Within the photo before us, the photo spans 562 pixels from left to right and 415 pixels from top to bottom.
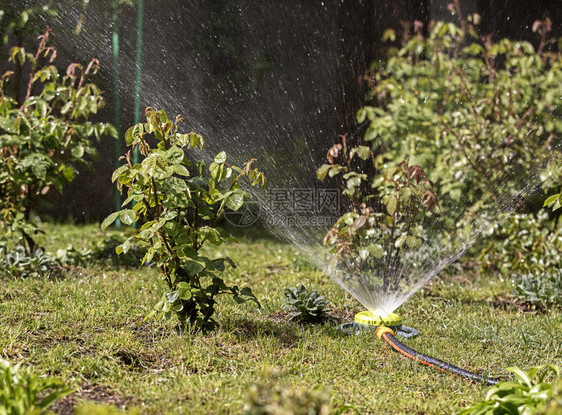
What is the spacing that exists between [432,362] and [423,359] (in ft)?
0.13

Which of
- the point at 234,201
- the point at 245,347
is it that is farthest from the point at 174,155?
the point at 245,347

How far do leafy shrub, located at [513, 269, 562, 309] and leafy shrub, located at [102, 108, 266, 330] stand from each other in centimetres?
199

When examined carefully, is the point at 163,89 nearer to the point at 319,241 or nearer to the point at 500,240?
the point at 319,241

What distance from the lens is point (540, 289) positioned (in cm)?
382

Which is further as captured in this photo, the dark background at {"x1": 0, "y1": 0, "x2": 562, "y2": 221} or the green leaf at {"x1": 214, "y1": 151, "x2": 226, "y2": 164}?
the dark background at {"x1": 0, "y1": 0, "x2": 562, "y2": 221}

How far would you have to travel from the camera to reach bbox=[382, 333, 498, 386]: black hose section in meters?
2.39

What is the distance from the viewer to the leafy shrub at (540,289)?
3740mm

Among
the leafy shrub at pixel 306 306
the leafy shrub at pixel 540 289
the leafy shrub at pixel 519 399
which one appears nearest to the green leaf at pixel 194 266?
the leafy shrub at pixel 306 306

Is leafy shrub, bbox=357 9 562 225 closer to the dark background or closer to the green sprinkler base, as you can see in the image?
the dark background

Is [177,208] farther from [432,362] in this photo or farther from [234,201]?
[432,362]

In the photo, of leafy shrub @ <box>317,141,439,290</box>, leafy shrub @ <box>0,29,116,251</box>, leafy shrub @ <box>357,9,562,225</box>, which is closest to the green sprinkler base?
leafy shrub @ <box>317,141,439,290</box>

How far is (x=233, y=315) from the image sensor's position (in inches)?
123

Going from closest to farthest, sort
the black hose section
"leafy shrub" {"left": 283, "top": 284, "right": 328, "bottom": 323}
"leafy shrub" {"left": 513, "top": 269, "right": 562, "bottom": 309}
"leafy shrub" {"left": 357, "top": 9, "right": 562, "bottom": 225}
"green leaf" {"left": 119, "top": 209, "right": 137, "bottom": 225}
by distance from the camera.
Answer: the black hose section
"green leaf" {"left": 119, "top": 209, "right": 137, "bottom": 225}
"leafy shrub" {"left": 283, "top": 284, "right": 328, "bottom": 323}
"leafy shrub" {"left": 513, "top": 269, "right": 562, "bottom": 309}
"leafy shrub" {"left": 357, "top": 9, "right": 562, "bottom": 225}

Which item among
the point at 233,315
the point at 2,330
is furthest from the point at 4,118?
the point at 233,315
